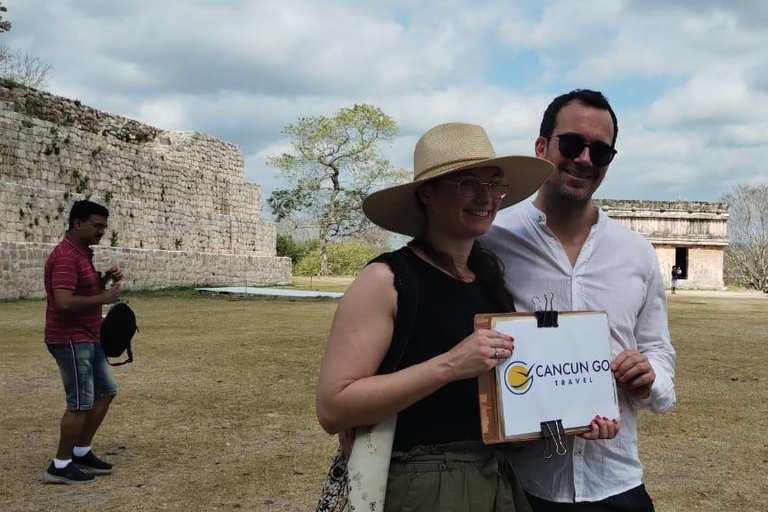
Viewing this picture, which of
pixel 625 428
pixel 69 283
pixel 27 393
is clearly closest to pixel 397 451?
pixel 625 428

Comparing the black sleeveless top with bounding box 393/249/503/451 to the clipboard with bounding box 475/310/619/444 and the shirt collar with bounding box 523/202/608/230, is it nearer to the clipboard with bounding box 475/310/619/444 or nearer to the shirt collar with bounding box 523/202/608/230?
the clipboard with bounding box 475/310/619/444

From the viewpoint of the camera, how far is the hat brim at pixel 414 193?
1.92m

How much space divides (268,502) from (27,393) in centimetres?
396

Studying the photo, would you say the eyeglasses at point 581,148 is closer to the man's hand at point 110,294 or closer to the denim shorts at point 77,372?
the man's hand at point 110,294

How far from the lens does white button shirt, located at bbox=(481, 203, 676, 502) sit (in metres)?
1.91

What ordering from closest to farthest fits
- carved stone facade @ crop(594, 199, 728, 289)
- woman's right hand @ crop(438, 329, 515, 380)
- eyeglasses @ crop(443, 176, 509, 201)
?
woman's right hand @ crop(438, 329, 515, 380), eyeglasses @ crop(443, 176, 509, 201), carved stone facade @ crop(594, 199, 728, 289)

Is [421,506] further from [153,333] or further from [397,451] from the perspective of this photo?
[153,333]

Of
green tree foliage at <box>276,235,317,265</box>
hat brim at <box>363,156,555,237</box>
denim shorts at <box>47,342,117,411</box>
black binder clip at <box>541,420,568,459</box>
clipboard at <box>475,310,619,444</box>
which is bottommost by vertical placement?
denim shorts at <box>47,342,117,411</box>

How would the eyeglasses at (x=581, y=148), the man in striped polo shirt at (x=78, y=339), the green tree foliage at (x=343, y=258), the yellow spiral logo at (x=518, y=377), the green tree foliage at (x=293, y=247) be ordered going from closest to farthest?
the yellow spiral logo at (x=518, y=377)
the eyeglasses at (x=581, y=148)
the man in striped polo shirt at (x=78, y=339)
the green tree foliage at (x=293, y=247)
the green tree foliage at (x=343, y=258)

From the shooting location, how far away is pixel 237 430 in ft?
18.9

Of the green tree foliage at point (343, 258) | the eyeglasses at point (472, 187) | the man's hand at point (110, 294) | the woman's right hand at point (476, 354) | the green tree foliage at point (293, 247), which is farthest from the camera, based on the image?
the green tree foliage at point (343, 258)

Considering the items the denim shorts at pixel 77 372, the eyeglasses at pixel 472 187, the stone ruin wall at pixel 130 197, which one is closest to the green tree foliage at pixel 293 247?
the stone ruin wall at pixel 130 197

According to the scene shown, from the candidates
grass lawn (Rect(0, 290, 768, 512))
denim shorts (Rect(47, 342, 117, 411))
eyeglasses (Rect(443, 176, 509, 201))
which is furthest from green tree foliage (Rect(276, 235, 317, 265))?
eyeglasses (Rect(443, 176, 509, 201))

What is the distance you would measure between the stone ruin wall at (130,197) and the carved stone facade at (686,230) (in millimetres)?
19019
